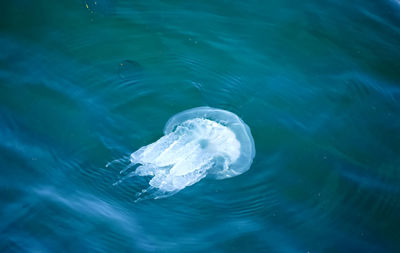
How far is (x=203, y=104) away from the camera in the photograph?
3.53 metres

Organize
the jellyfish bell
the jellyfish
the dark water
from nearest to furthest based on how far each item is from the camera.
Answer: the dark water < the jellyfish < the jellyfish bell

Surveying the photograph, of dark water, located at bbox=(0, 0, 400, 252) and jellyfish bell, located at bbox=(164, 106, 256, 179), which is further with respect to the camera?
jellyfish bell, located at bbox=(164, 106, 256, 179)

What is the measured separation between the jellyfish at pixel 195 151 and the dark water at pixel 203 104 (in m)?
0.10

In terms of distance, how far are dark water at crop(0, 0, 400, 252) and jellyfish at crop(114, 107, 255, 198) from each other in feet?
0.32

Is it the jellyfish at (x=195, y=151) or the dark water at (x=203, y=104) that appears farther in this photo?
the jellyfish at (x=195, y=151)

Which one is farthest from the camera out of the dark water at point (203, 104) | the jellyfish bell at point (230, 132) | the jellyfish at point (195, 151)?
the jellyfish bell at point (230, 132)

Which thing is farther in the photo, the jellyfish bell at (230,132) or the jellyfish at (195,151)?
the jellyfish bell at (230,132)

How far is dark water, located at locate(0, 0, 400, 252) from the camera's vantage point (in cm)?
272

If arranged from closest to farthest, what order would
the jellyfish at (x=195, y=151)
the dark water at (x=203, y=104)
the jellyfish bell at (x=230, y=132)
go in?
the dark water at (x=203, y=104) < the jellyfish at (x=195, y=151) < the jellyfish bell at (x=230, y=132)

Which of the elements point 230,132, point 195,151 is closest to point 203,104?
point 230,132

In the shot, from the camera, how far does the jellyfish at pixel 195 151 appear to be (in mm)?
2900

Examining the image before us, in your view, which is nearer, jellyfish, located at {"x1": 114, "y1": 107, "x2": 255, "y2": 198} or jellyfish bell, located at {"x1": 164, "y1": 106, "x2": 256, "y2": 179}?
jellyfish, located at {"x1": 114, "y1": 107, "x2": 255, "y2": 198}

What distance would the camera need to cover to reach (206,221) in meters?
2.76

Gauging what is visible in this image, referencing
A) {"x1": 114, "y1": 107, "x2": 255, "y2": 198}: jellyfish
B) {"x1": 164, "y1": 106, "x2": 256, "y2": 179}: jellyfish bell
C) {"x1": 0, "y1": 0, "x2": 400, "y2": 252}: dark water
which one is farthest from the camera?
{"x1": 164, "y1": 106, "x2": 256, "y2": 179}: jellyfish bell
